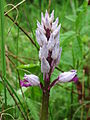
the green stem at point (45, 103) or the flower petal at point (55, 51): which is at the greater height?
the flower petal at point (55, 51)

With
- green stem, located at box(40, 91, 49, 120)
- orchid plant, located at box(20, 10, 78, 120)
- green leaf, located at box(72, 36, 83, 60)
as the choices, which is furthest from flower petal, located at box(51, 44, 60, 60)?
green leaf, located at box(72, 36, 83, 60)

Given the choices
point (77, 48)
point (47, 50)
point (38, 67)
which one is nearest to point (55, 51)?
point (47, 50)

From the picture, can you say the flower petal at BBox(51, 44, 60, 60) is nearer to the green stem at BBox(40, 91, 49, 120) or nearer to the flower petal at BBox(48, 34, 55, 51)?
the flower petal at BBox(48, 34, 55, 51)

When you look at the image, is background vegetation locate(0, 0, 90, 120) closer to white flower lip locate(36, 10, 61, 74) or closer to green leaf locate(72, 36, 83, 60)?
green leaf locate(72, 36, 83, 60)

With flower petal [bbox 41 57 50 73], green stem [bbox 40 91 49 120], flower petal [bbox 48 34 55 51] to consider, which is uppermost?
flower petal [bbox 48 34 55 51]

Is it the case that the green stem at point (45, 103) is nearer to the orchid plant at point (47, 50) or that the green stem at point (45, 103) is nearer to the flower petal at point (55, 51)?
the orchid plant at point (47, 50)

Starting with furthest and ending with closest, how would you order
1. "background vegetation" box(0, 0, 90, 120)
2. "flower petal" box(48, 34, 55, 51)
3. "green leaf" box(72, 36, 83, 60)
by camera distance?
"green leaf" box(72, 36, 83, 60) < "background vegetation" box(0, 0, 90, 120) < "flower petal" box(48, 34, 55, 51)

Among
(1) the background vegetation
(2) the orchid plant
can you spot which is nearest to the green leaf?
(1) the background vegetation

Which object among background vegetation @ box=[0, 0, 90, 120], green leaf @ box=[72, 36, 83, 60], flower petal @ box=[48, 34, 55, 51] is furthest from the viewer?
green leaf @ box=[72, 36, 83, 60]

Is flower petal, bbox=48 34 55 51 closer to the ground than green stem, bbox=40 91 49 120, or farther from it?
farther from it

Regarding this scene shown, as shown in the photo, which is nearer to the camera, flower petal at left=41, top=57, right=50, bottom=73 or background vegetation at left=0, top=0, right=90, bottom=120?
flower petal at left=41, top=57, right=50, bottom=73

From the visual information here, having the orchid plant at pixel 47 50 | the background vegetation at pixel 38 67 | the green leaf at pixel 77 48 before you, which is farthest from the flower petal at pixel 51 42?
the green leaf at pixel 77 48

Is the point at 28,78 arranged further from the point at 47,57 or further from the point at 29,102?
the point at 29,102
